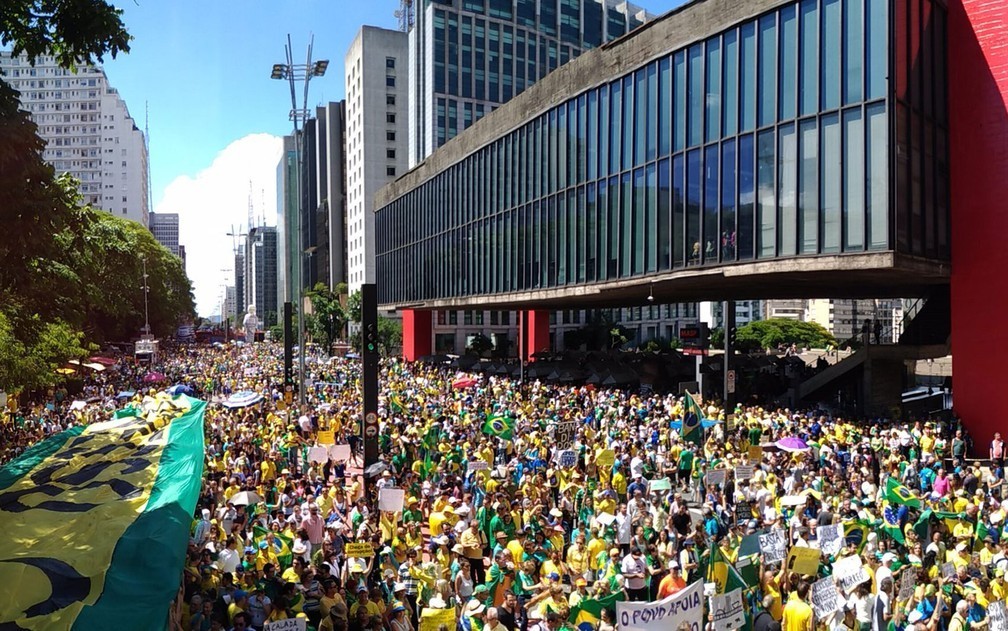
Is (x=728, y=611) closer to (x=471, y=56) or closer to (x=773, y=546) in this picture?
(x=773, y=546)

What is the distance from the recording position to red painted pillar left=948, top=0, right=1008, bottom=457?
2258cm

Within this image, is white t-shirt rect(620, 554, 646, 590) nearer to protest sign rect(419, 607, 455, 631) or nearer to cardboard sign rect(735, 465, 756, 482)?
protest sign rect(419, 607, 455, 631)

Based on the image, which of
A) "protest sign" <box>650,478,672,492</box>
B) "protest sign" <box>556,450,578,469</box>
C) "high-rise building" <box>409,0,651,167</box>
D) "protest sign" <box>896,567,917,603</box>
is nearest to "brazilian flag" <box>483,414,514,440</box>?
"protest sign" <box>556,450,578,469</box>

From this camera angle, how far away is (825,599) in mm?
9414

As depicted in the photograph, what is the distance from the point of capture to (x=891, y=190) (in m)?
21.5

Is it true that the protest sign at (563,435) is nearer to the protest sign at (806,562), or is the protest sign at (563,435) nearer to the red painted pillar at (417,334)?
the protest sign at (806,562)

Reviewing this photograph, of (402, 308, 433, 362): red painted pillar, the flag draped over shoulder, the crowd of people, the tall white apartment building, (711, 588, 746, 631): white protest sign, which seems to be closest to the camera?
(711, 588, 746, 631): white protest sign

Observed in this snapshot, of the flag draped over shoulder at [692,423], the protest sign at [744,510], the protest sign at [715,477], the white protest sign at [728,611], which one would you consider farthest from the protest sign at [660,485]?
the white protest sign at [728,611]

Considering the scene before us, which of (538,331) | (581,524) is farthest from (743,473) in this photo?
(538,331)

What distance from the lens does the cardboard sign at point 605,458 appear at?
16.8 m

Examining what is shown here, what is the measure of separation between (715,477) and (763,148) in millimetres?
13266

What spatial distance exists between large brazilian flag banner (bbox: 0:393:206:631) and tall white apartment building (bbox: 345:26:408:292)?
80.8m

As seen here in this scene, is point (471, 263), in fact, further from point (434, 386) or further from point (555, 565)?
point (555, 565)

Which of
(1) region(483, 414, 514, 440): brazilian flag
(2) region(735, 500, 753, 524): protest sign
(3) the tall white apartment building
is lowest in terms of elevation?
(2) region(735, 500, 753, 524): protest sign
